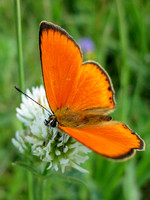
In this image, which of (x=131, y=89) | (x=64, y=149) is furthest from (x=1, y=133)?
(x=131, y=89)

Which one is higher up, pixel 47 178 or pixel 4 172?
pixel 47 178

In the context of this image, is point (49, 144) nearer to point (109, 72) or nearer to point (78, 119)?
point (78, 119)

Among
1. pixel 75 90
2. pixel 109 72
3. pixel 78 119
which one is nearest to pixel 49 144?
pixel 78 119

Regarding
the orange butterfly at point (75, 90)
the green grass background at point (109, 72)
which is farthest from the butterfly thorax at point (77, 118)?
the green grass background at point (109, 72)

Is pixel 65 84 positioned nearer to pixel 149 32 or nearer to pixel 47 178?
pixel 47 178

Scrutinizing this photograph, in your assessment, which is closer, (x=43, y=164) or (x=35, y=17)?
(x=43, y=164)

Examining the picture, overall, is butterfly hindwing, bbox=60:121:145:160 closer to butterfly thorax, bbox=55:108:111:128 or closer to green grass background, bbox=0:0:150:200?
butterfly thorax, bbox=55:108:111:128

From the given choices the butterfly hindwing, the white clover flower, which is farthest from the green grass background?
the butterfly hindwing
